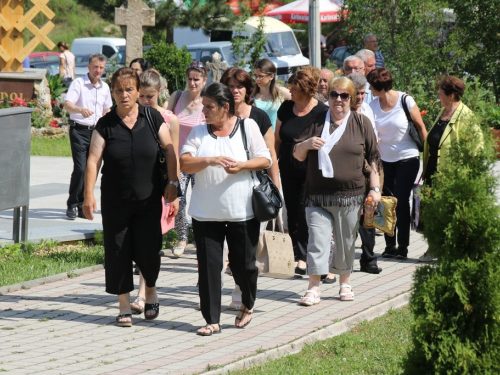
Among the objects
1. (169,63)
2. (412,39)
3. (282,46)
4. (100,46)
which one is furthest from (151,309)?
(100,46)

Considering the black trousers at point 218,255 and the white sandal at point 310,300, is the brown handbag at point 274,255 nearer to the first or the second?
the white sandal at point 310,300

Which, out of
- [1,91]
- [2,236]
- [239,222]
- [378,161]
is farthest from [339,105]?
[1,91]

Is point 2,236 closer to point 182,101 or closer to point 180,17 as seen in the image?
point 182,101

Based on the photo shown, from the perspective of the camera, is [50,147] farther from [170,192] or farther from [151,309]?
[170,192]

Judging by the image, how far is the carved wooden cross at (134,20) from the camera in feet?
48.9

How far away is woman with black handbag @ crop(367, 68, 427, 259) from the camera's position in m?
9.69

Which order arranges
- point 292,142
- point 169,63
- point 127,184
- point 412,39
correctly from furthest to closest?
1. point 169,63
2. point 412,39
3. point 292,142
4. point 127,184

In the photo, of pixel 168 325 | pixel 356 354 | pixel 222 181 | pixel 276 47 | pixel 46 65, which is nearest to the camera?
pixel 356 354

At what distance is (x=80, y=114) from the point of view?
37.8 feet

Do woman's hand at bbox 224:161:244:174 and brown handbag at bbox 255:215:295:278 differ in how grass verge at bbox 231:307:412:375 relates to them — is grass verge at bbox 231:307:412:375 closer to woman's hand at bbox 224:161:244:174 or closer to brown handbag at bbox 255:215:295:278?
brown handbag at bbox 255:215:295:278

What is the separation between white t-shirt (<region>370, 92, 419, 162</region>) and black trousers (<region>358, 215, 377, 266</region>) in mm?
947

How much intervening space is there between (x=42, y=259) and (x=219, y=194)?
3.25 meters

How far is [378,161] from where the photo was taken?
8.02 metres

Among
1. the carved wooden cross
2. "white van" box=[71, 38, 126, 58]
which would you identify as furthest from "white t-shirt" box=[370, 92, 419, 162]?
"white van" box=[71, 38, 126, 58]
